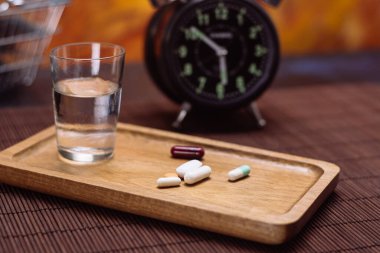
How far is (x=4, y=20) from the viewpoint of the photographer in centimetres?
146

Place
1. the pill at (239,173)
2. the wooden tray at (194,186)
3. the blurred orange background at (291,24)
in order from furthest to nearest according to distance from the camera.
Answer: the blurred orange background at (291,24), the pill at (239,173), the wooden tray at (194,186)

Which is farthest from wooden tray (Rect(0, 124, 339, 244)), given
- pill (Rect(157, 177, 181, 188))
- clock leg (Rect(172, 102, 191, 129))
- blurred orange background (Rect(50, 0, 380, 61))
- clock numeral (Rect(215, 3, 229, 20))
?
blurred orange background (Rect(50, 0, 380, 61))

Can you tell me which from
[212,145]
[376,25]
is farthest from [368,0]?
[212,145]

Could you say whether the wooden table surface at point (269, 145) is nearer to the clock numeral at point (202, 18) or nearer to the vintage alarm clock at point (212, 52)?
the vintage alarm clock at point (212, 52)

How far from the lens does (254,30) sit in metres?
1.36

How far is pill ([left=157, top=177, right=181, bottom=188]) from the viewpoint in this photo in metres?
0.98

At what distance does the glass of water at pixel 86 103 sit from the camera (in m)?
1.05

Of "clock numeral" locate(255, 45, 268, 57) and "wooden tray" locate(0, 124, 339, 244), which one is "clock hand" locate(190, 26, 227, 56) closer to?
"clock numeral" locate(255, 45, 268, 57)

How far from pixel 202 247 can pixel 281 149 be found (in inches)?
16.4

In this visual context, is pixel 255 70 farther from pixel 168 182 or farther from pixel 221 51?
pixel 168 182

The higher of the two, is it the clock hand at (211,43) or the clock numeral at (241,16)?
the clock numeral at (241,16)

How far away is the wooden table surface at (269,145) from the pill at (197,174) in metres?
0.08

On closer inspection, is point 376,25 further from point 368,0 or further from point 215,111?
point 215,111

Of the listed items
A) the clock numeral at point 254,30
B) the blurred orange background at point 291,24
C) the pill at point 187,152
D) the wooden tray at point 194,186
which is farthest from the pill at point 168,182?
the blurred orange background at point 291,24
